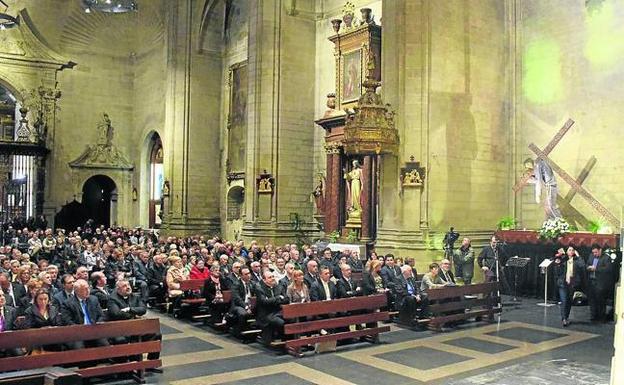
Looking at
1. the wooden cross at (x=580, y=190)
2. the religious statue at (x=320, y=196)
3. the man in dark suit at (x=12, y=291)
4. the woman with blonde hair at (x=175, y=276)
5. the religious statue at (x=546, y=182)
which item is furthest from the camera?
the religious statue at (x=320, y=196)

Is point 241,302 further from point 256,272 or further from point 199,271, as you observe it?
point 199,271

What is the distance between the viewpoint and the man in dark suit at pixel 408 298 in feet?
39.2

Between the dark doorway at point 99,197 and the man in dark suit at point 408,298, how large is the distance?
24205 mm

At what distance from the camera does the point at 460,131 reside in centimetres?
1730

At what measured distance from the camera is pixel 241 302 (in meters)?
11.0

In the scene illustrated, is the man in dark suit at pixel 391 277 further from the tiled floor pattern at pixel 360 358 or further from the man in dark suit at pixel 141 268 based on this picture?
the man in dark suit at pixel 141 268

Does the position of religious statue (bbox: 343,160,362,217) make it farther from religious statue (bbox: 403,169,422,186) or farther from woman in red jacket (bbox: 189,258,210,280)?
woman in red jacket (bbox: 189,258,210,280)

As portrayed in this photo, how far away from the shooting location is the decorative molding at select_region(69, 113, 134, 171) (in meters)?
32.8

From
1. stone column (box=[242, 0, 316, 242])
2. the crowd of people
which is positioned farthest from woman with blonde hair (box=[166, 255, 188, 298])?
stone column (box=[242, 0, 316, 242])

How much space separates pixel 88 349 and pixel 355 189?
1339 cm

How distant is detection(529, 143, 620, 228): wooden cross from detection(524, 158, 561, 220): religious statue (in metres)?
0.23

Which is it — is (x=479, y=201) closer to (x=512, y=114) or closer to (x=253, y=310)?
(x=512, y=114)

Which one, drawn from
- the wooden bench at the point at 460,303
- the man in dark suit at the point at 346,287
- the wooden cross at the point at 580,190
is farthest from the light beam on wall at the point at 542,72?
the man in dark suit at the point at 346,287

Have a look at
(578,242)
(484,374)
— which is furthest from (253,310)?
(578,242)
